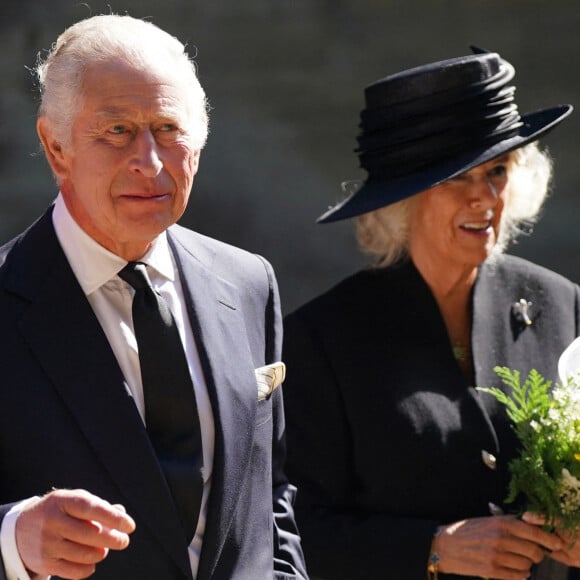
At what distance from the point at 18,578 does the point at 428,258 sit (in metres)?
1.59

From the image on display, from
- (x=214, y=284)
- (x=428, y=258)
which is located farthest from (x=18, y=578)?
(x=428, y=258)

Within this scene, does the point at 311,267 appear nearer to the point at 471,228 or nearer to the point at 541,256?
the point at 541,256

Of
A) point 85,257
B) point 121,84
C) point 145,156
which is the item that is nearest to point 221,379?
point 85,257

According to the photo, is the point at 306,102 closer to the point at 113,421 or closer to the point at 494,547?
the point at 494,547

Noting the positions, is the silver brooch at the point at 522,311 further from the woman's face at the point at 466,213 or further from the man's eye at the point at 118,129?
the man's eye at the point at 118,129

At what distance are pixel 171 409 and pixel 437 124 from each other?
1193 mm

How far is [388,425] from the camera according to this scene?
3623 mm

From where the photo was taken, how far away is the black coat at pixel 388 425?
142 inches

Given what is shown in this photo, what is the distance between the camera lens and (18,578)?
2.57 m

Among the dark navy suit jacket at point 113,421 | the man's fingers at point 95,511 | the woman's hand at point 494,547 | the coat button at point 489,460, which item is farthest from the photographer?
the coat button at point 489,460

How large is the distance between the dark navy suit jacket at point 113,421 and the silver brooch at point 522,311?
1.00 meters

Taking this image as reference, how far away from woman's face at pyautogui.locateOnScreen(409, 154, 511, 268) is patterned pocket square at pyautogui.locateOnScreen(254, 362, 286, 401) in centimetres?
77

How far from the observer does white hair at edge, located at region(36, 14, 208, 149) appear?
2855 mm

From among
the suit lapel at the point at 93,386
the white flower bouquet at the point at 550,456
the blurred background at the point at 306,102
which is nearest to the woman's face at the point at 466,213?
the white flower bouquet at the point at 550,456
